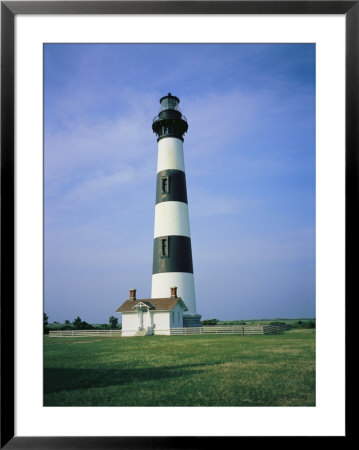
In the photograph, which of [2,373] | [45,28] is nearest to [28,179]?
[45,28]

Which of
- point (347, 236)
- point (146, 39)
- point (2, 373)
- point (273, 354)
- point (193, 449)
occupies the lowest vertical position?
point (273, 354)

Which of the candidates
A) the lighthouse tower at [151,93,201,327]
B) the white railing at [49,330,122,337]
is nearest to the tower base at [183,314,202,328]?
the lighthouse tower at [151,93,201,327]

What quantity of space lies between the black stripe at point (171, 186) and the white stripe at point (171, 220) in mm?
156

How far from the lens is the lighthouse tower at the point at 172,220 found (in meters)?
12.9

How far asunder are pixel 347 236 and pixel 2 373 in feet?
7.05

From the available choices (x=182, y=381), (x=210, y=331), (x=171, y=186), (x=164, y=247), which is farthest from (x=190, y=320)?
(x=182, y=381)

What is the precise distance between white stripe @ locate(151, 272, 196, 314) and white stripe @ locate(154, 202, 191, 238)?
1272 mm

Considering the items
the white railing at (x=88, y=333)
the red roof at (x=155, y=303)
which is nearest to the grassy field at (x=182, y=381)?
the red roof at (x=155, y=303)

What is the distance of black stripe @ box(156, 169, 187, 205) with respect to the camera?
13.0m

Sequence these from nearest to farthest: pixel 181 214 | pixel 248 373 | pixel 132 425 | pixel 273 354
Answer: pixel 132 425 < pixel 248 373 < pixel 273 354 < pixel 181 214

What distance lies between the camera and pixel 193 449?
2.41 meters

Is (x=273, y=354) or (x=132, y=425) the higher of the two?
(x=132, y=425)

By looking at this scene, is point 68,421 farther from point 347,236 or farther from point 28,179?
point 347,236

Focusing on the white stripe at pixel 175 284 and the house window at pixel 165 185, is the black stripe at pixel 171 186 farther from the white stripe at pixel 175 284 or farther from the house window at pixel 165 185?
the white stripe at pixel 175 284
